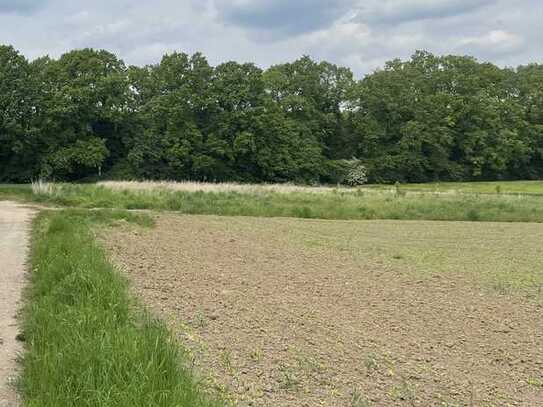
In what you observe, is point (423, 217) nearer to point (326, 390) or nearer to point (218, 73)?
point (326, 390)

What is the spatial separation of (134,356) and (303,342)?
231 centimetres

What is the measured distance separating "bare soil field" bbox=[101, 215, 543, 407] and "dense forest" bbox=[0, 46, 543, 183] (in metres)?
43.7

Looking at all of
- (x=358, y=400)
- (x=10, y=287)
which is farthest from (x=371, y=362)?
(x=10, y=287)

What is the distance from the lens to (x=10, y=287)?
351 inches

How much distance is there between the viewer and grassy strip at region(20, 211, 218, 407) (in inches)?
167

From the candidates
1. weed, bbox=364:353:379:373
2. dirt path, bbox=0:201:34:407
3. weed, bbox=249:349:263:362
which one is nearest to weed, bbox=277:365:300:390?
weed, bbox=249:349:263:362

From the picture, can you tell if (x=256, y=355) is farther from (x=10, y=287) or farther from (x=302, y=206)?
Result: (x=302, y=206)

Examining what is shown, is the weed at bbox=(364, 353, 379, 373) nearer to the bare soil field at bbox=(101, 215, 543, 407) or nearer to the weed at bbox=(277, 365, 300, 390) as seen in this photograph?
the bare soil field at bbox=(101, 215, 543, 407)

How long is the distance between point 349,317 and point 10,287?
486 centimetres

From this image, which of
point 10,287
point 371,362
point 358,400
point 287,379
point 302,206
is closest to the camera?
point 358,400

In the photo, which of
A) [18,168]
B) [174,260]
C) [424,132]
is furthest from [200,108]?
[174,260]

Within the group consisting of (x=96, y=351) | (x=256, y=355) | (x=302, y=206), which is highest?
(x=96, y=351)

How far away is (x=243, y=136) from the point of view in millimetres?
62688

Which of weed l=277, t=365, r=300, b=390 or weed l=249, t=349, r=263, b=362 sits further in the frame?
weed l=249, t=349, r=263, b=362
